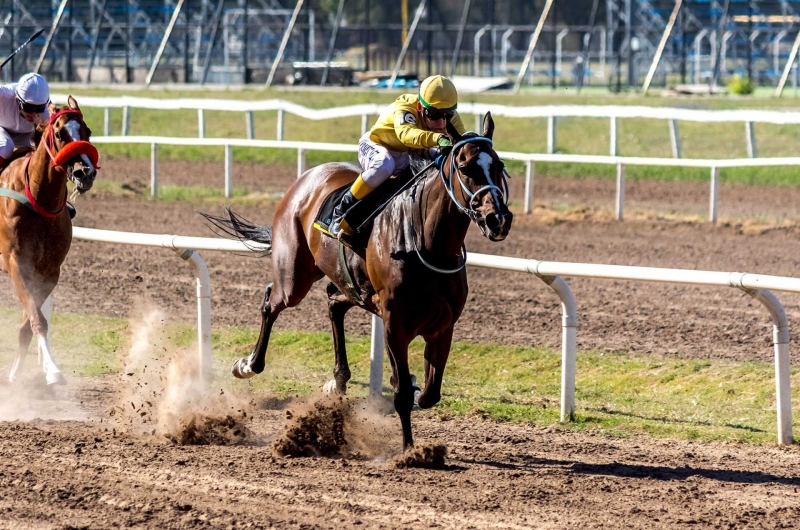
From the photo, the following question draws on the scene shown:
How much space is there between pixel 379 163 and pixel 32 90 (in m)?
3.00

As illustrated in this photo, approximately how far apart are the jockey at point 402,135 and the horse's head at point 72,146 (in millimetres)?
1708

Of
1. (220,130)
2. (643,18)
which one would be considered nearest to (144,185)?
(220,130)

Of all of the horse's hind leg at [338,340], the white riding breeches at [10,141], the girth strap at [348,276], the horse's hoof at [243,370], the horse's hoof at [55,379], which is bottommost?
the horse's hoof at [55,379]

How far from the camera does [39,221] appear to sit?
8.02 metres

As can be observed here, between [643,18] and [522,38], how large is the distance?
10.4 ft

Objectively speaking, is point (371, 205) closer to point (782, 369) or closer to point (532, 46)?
point (782, 369)

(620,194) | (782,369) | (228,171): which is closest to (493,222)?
(782,369)

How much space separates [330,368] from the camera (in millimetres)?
8750

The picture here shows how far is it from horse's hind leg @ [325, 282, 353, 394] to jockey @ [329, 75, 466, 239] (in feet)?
2.97

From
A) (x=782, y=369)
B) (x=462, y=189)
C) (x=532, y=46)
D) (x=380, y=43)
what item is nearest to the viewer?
(x=462, y=189)

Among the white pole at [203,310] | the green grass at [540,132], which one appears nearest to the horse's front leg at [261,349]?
the white pole at [203,310]

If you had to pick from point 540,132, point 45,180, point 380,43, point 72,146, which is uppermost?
point 380,43

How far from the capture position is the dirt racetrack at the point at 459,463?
5.08 meters

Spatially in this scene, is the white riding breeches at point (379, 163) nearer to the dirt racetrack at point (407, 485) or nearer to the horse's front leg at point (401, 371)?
the horse's front leg at point (401, 371)
